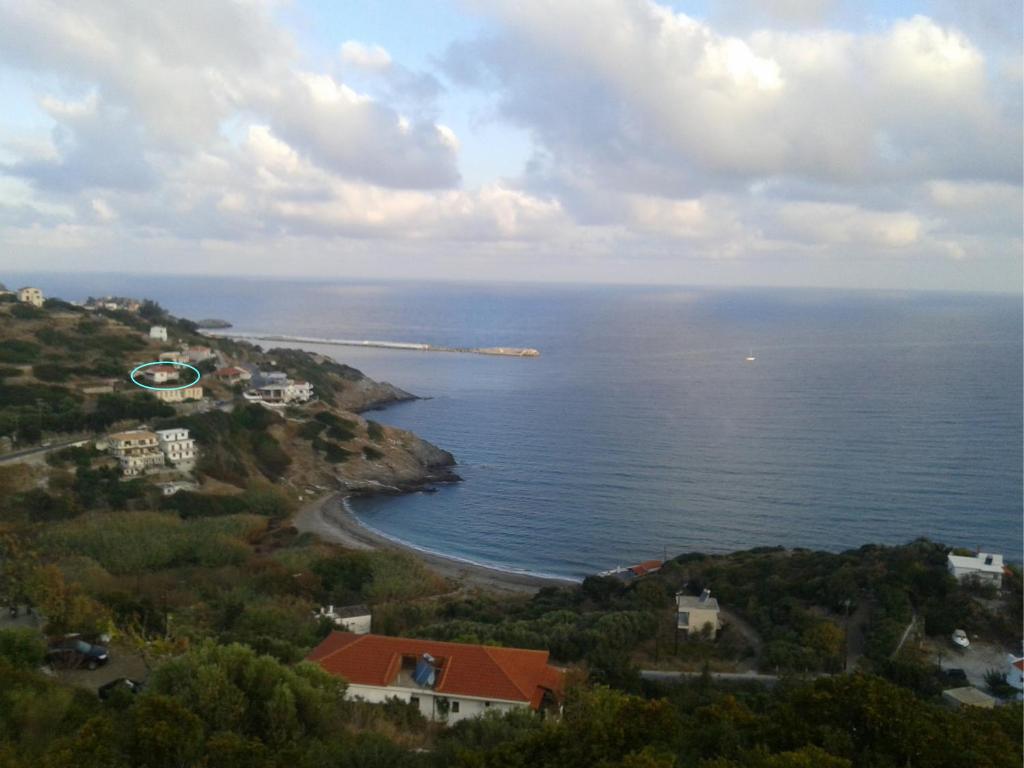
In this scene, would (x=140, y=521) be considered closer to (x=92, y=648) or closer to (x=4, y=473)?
(x=4, y=473)

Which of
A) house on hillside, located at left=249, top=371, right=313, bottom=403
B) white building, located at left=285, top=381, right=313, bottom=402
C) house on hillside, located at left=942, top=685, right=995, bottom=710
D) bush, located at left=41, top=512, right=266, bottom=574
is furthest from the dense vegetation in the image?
white building, located at left=285, top=381, right=313, bottom=402

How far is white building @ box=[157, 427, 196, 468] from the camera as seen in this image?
113 feet

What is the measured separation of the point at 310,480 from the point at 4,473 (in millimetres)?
14105

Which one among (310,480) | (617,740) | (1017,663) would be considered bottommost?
(310,480)

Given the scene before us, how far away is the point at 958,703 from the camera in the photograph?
44.0 feet

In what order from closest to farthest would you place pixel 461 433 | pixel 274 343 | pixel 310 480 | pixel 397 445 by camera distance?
1. pixel 310 480
2. pixel 397 445
3. pixel 461 433
4. pixel 274 343

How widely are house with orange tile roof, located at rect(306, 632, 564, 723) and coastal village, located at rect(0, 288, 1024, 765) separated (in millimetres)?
34

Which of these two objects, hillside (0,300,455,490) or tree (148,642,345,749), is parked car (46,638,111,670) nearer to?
tree (148,642,345,749)

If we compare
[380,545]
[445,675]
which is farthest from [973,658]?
[380,545]

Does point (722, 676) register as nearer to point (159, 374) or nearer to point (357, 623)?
point (357, 623)

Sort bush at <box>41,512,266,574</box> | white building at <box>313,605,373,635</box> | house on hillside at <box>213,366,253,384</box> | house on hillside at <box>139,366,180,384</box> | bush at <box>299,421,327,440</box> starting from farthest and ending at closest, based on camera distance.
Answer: house on hillside at <box>213,366,253,384</box>, house on hillside at <box>139,366,180,384</box>, bush at <box>299,421,327,440</box>, bush at <box>41,512,266,574</box>, white building at <box>313,605,373,635</box>

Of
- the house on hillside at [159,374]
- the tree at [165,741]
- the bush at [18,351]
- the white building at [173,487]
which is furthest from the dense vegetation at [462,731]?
the bush at [18,351]

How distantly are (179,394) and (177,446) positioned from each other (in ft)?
31.6

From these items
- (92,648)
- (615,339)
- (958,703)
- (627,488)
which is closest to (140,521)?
(92,648)
